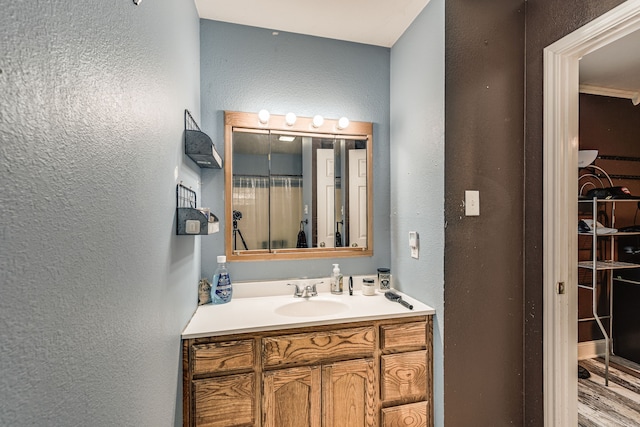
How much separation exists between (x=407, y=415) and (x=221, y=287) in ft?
4.00

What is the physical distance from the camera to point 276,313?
1.68m

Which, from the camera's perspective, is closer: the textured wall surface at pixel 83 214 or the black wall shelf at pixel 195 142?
the textured wall surface at pixel 83 214

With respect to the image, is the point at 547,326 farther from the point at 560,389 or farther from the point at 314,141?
the point at 314,141

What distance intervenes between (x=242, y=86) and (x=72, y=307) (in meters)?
1.68

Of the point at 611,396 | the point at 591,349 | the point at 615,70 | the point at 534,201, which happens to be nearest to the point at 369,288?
the point at 534,201

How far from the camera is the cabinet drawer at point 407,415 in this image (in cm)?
153

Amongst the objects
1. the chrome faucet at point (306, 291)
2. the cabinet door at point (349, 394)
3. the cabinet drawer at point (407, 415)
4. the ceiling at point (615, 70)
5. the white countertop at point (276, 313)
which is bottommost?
the cabinet drawer at point (407, 415)

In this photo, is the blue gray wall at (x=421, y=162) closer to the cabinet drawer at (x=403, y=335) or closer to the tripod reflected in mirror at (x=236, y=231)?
the cabinet drawer at (x=403, y=335)

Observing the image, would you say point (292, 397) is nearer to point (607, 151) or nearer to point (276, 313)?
point (276, 313)

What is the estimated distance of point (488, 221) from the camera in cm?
157

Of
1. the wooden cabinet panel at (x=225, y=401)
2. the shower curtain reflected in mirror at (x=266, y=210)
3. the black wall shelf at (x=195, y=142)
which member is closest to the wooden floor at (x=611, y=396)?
the wooden cabinet panel at (x=225, y=401)

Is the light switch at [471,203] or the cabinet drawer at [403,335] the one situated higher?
the light switch at [471,203]

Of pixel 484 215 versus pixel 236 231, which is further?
pixel 236 231

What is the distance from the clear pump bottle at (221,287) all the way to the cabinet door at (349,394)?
70 centimetres
